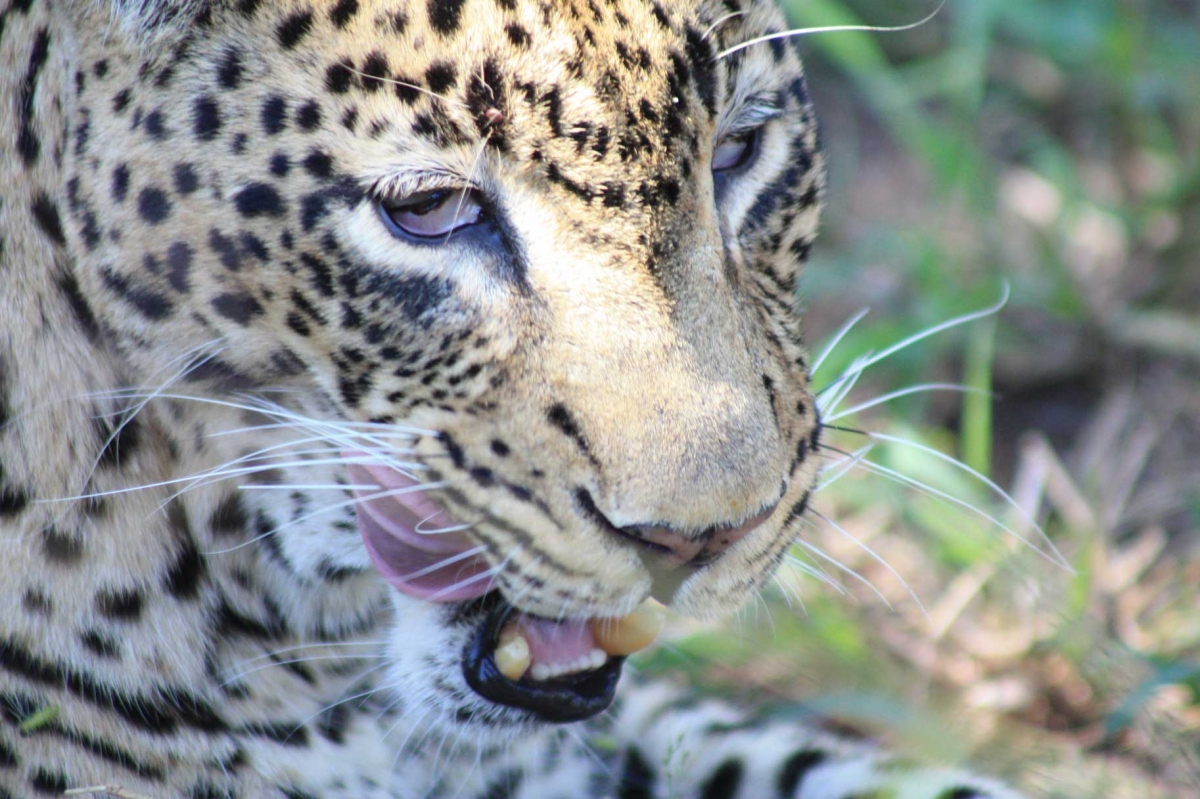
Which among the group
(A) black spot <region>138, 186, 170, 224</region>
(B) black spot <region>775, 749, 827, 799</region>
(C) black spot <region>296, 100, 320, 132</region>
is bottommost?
(B) black spot <region>775, 749, 827, 799</region>

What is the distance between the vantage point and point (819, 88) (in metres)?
6.09

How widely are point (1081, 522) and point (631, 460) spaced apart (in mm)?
2370

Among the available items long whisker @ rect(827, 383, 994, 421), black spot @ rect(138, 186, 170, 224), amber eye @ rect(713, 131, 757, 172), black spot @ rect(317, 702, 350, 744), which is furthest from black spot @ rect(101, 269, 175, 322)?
long whisker @ rect(827, 383, 994, 421)

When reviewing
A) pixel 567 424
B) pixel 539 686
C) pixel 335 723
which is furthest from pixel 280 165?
pixel 335 723

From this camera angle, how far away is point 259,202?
7.38 feet

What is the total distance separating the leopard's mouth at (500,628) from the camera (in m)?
2.40

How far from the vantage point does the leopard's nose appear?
6.97ft

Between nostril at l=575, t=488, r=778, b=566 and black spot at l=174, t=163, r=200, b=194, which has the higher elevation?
black spot at l=174, t=163, r=200, b=194

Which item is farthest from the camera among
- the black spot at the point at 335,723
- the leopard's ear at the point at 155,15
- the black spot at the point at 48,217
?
the black spot at the point at 335,723

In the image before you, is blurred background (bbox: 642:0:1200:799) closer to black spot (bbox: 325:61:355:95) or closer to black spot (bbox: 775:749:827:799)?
black spot (bbox: 775:749:827:799)

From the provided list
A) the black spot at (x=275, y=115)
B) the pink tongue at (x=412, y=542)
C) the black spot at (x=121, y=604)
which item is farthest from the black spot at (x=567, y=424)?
the black spot at (x=121, y=604)

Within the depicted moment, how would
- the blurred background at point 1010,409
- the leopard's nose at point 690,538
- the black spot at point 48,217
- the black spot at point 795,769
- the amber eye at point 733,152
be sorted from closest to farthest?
the leopard's nose at point 690,538 < the black spot at point 48,217 < the amber eye at point 733,152 < the black spot at point 795,769 < the blurred background at point 1010,409

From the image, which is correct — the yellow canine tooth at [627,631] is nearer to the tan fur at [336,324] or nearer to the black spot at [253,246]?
the tan fur at [336,324]

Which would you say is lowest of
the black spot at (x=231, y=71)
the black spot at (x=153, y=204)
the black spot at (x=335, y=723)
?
the black spot at (x=335, y=723)
